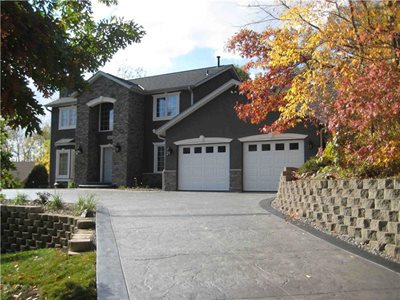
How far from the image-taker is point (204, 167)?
19.7 meters

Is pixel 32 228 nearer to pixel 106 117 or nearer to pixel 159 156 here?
pixel 159 156

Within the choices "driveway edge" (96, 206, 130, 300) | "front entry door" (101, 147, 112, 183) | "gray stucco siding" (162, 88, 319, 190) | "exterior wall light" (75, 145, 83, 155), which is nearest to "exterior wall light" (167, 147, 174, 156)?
"gray stucco siding" (162, 88, 319, 190)

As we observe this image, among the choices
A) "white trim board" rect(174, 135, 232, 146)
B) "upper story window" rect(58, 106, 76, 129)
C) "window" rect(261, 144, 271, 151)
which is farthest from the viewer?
"upper story window" rect(58, 106, 76, 129)

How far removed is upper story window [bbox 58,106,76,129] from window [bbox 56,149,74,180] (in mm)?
1813

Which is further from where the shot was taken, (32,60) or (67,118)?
(67,118)

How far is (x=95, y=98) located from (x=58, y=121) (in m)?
4.91

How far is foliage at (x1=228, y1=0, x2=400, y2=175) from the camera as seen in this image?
235 inches

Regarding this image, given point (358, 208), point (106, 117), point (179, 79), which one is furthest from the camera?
point (106, 117)

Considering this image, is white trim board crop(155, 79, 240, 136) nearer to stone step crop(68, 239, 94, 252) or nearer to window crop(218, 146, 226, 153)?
window crop(218, 146, 226, 153)

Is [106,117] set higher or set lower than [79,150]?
higher

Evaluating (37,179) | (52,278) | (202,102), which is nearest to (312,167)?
(52,278)

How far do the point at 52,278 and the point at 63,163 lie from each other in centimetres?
2346

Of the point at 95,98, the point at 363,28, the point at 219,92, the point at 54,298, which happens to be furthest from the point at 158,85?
the point at 54,298

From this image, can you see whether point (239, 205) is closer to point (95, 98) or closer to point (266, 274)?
point (266, 274)
